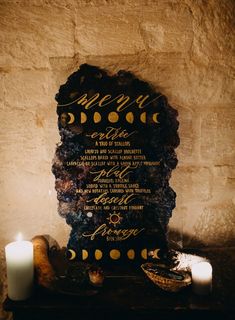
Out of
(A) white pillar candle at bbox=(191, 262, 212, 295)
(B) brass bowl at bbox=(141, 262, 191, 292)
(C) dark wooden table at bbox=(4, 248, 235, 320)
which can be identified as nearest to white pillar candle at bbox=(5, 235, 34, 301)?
(C) dark wooden table at bbox=(4, 248, 235, 320)

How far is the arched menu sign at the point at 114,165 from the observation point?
1381 mm

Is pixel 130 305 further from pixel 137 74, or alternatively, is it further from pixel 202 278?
pixel 137 74

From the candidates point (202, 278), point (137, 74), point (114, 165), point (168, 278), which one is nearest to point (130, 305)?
point (168, 278)

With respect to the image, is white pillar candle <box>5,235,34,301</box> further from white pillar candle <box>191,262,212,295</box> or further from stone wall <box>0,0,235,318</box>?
white pillar candle <box>191,262,212,295</box>

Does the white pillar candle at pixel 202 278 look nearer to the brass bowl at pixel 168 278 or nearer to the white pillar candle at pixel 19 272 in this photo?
the brass bowl at pixel 168 278

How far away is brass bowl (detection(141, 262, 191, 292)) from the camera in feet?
3.90

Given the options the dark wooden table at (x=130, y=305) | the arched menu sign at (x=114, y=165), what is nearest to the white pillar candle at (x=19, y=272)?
the dark wooden table at (x=130, y=305)

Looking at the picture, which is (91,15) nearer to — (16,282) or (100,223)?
(100,223)

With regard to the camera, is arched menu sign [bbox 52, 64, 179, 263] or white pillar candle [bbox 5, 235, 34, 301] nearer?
white pillar candle [bbox 5, 235, 34, 301]

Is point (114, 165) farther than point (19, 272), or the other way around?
point (114, 165)

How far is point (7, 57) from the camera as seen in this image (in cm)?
143

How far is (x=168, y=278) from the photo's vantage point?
1.20 metres

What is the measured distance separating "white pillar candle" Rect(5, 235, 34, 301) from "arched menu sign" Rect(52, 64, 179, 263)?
259 millimetres

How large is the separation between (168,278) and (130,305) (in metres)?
0.17
